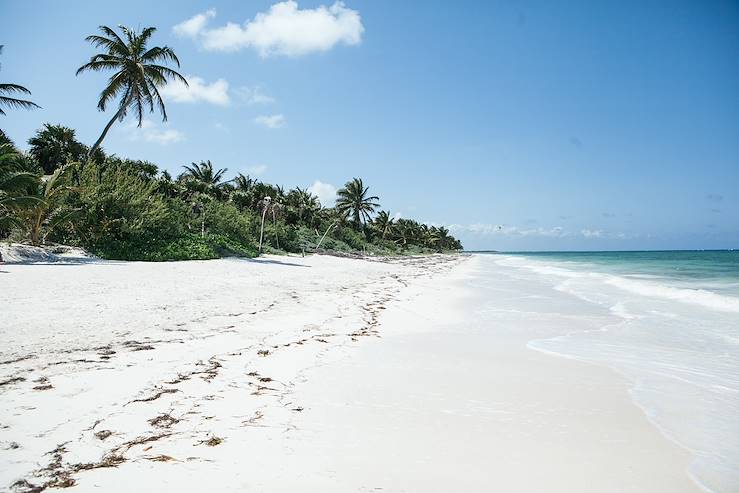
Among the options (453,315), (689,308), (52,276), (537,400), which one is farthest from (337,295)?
(689,308)

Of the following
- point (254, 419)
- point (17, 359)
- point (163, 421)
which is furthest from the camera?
point (17, 359)

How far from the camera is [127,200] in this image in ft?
56.5

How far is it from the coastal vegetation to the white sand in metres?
10.2

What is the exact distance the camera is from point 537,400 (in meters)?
3.96

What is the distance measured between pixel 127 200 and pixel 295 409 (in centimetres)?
1759

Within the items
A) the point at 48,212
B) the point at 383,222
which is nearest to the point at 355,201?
the point at 383,222

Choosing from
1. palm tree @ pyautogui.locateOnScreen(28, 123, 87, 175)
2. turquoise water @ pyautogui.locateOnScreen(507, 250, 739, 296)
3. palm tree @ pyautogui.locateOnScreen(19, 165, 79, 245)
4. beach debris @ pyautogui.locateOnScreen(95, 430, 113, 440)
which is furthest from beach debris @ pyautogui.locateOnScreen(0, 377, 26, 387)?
palm tree @ pyautogui.locateOnScreen(28, 123, 87, 175)

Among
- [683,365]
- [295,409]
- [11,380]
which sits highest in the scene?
[11,380]

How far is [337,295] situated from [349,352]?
5.73m

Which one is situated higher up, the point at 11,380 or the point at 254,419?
the point at 11,380

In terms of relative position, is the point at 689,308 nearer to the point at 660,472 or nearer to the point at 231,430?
the point at 660,472

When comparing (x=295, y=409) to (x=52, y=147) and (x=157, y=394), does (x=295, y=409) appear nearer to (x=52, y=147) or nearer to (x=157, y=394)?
(x=157, y=394)

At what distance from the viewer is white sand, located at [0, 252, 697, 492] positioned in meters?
2.39

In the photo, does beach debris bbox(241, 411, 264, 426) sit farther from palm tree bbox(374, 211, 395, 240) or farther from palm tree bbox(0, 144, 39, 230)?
palm tree bbox(374, 211, 395, 240)
